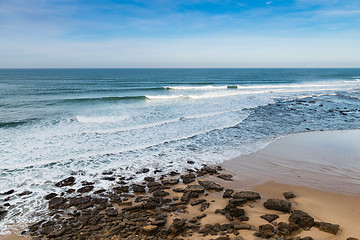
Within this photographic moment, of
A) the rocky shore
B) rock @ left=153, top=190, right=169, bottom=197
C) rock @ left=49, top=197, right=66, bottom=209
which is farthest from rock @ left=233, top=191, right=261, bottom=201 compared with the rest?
rock @ left=49, top=197, right=66, bottom=209

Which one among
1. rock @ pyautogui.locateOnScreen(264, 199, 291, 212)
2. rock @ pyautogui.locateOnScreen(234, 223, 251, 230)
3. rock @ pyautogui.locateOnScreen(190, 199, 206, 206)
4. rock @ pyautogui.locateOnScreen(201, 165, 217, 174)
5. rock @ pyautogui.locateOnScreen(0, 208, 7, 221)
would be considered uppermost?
rock @ pyautogui.locateOnScreen(264, 199, 291, 212)

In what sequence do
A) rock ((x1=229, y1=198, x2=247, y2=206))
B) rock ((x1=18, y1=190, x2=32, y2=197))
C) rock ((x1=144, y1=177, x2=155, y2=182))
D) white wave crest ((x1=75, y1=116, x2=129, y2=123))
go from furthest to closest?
white wave crest ((x1=75, y1=116, x2=129, y2=123)) → rock ((x1=144, y1=177, x2=155, y2=182)) → rock ((x1=18, y1=190, x2=32, y2=197)) → rock ((x1=229, y1=198, x2=247, y2=206))

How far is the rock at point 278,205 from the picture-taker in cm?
603

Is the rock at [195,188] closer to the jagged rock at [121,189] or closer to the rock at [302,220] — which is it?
the jagged rock at [121,189]

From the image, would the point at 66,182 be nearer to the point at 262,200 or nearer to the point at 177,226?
the point at 177,226

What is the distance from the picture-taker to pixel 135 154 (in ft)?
35.4

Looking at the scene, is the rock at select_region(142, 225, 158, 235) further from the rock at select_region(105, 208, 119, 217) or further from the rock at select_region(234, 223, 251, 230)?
the rock at select_region(234, 223, 251, 230)

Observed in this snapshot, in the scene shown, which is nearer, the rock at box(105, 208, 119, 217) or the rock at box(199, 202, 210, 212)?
the rock at box(105, 208, 119, 217)

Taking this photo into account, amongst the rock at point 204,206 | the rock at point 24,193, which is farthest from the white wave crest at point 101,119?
the rock at point 204,206

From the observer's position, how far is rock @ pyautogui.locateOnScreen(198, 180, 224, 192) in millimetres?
7393

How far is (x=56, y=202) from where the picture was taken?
22.0ft

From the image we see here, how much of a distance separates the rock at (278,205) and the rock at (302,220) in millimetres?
414

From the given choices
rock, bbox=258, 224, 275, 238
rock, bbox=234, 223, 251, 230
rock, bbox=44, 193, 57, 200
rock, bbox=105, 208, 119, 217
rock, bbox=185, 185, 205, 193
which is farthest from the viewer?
rock, bbox=185, 185, 205, 193

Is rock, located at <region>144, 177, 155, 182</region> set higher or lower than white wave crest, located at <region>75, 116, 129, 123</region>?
lower
